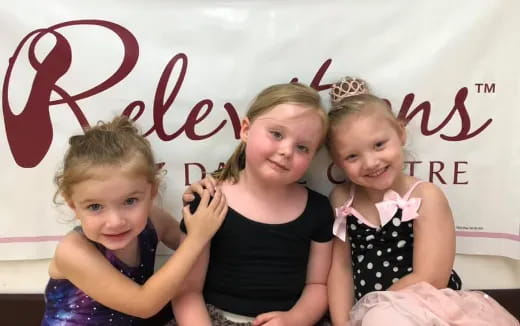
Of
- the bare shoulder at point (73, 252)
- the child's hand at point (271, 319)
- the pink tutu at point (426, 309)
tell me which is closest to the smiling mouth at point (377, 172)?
the pink tutu at point (426, 309)

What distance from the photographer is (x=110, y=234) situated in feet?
3.40

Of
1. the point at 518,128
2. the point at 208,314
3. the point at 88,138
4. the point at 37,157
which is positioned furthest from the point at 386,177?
the point at 37,157

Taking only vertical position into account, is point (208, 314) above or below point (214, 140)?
below

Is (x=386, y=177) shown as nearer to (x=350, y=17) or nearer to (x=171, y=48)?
(x=350, y=17)

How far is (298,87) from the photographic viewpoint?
1126 millimetres

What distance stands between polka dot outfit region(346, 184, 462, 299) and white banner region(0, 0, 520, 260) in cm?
15

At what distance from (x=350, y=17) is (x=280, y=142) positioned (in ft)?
1.07

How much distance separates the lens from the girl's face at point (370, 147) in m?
1.11

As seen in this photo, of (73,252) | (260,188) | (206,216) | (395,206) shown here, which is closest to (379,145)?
(395,206)

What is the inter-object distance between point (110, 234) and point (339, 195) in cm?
50

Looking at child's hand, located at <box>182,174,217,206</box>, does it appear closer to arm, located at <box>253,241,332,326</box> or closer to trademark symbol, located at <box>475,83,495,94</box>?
arm, located at <box>253,241,332,326</box>

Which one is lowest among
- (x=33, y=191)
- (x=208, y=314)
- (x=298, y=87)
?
(x=208, y=314)

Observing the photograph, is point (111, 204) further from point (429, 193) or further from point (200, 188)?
point (429, 193)

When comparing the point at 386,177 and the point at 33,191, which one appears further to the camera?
the point at 33,191
